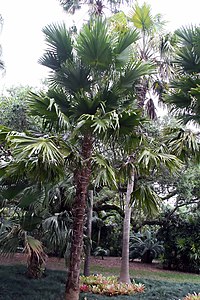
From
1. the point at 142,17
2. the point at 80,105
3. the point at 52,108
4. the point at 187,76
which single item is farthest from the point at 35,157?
the point at 142,17

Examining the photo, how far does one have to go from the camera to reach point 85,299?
5949 mm

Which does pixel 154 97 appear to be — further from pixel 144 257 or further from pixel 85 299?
pixel 144 257

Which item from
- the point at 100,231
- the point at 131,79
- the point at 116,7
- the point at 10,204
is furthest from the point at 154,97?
the point at 100,231

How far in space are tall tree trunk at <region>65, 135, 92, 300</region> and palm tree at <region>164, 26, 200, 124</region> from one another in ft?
6.38

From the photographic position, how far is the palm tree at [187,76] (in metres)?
5.79

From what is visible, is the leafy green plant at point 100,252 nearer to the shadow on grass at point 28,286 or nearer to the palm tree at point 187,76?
the shadow on grass at point 28,286

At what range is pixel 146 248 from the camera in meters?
14.0

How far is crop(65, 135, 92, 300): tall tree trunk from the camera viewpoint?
4.87 metres

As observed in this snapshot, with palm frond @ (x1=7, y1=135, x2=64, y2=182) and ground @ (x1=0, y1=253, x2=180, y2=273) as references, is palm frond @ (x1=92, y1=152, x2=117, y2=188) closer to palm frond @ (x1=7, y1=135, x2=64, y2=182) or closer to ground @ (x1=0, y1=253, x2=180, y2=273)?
palm frond @ (x1=7, y1=135, x2=64, y2=182)

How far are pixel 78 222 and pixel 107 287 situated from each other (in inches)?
110

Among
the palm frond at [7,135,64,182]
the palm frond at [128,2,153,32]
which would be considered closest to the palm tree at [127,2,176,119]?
the palm frond at [128,2,153,32]

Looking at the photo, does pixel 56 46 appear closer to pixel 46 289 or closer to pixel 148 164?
pixel 148 164

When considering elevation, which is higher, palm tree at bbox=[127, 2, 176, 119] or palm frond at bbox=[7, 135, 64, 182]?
palm tree at bbox=[127, 2, 176, 119]

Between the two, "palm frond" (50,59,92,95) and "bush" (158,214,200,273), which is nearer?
"palm frond" (50,59,92,95)
